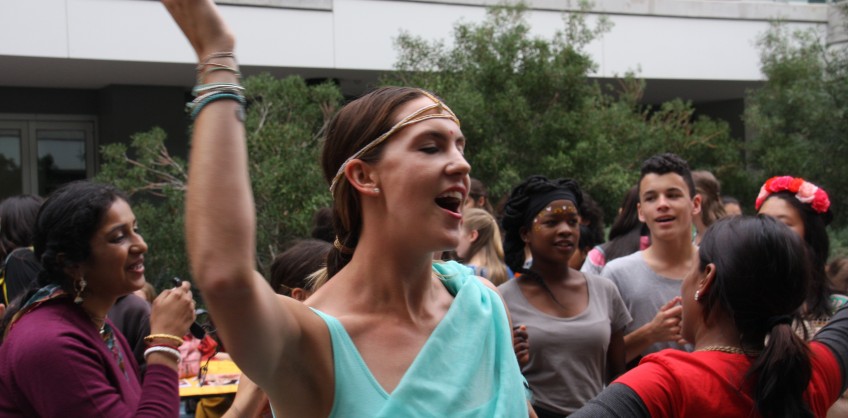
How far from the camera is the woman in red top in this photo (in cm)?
250

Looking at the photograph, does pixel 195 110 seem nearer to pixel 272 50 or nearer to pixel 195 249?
pixel 195 249

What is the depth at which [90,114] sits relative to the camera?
52.6 ft

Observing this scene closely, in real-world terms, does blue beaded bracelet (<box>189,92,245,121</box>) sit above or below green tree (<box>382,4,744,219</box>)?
below

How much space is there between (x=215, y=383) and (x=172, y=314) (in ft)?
Answer: 8.29

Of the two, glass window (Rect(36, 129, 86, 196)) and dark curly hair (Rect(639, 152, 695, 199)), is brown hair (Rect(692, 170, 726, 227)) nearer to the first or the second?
dark curly hair (Rect(639, 152, 695, 199))

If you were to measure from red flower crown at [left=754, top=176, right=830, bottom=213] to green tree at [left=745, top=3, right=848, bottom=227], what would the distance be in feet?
28.2

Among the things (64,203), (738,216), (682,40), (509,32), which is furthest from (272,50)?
(738,216)

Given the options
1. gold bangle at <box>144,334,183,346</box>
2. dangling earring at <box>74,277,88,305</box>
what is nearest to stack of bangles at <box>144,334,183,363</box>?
gold bangle at <box>144,334,183,346</box>

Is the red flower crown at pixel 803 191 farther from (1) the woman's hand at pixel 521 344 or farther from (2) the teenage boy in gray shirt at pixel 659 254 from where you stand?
(1) the woman's hand at pixel 521 344

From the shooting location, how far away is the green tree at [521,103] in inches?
424

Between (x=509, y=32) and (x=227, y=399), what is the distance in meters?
7.40

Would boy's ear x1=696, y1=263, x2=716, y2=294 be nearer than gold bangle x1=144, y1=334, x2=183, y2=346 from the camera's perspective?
Yes

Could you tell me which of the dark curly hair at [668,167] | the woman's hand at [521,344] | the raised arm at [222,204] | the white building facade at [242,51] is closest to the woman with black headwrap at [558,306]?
the woman's hand at [521,344]

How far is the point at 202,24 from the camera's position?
5.76ft
